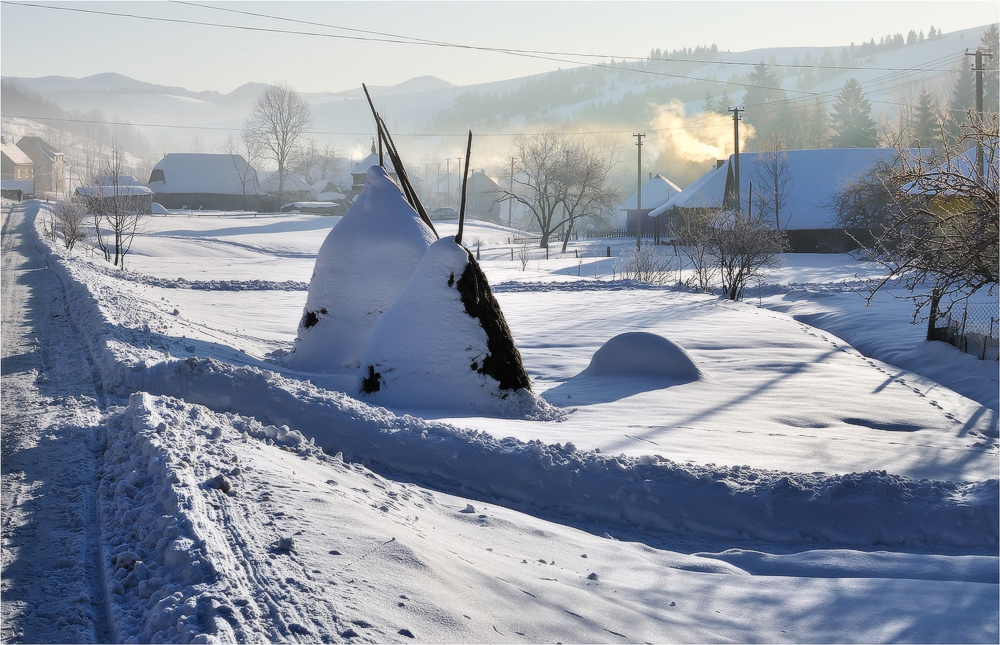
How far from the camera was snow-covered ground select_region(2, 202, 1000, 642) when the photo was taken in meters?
3.38

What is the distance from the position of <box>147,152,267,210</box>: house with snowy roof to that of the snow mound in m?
75.5

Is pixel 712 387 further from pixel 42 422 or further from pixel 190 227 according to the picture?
pixel 190 227

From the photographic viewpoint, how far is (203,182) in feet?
264

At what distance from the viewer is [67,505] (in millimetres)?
4531

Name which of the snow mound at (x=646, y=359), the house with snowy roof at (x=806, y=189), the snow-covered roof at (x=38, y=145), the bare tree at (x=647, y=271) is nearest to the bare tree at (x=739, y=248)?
the bare tree at (x=647, y=271)

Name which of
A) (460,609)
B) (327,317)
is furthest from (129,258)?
(460,609)

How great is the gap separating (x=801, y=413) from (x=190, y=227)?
50.3 meters

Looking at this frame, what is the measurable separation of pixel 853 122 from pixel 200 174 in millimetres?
67331

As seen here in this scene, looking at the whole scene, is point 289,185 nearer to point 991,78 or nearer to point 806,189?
point 806,189

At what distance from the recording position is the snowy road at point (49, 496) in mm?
3279

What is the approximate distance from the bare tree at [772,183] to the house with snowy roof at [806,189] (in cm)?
9

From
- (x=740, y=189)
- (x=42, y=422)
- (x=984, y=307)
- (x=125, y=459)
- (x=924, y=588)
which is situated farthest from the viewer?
(x=740, y=189)

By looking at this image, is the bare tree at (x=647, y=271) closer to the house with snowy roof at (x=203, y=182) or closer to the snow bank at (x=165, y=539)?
the snow bank at (x=165, y=539)

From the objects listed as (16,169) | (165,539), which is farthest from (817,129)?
(16,169)
